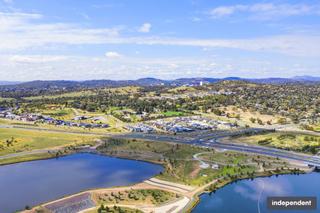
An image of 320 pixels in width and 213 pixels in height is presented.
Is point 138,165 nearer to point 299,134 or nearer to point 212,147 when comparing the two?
point 212,147

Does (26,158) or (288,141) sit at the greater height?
(288,141)

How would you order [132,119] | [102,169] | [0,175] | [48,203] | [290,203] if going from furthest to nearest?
[132,119] < [102,169] < [0,175] < [48,203] < [290,203]

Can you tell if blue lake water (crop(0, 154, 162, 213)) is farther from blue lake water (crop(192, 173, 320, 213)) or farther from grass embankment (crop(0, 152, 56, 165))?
blue lake water (crop(192, 173, 320, 213))

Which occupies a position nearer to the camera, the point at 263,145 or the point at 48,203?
the point at 48,203

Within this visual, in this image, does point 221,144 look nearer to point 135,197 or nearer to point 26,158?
point 135,197

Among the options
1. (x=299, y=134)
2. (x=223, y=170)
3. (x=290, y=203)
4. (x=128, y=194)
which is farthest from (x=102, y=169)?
(x=299, y=134)

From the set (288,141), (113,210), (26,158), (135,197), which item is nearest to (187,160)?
(135,197)

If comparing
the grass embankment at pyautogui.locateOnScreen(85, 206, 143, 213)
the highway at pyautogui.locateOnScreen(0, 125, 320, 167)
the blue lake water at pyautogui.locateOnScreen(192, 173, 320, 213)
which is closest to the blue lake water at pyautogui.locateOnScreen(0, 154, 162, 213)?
the grass embankment at pyautogui.locateOnScreen(85, 206, 143, 213)
